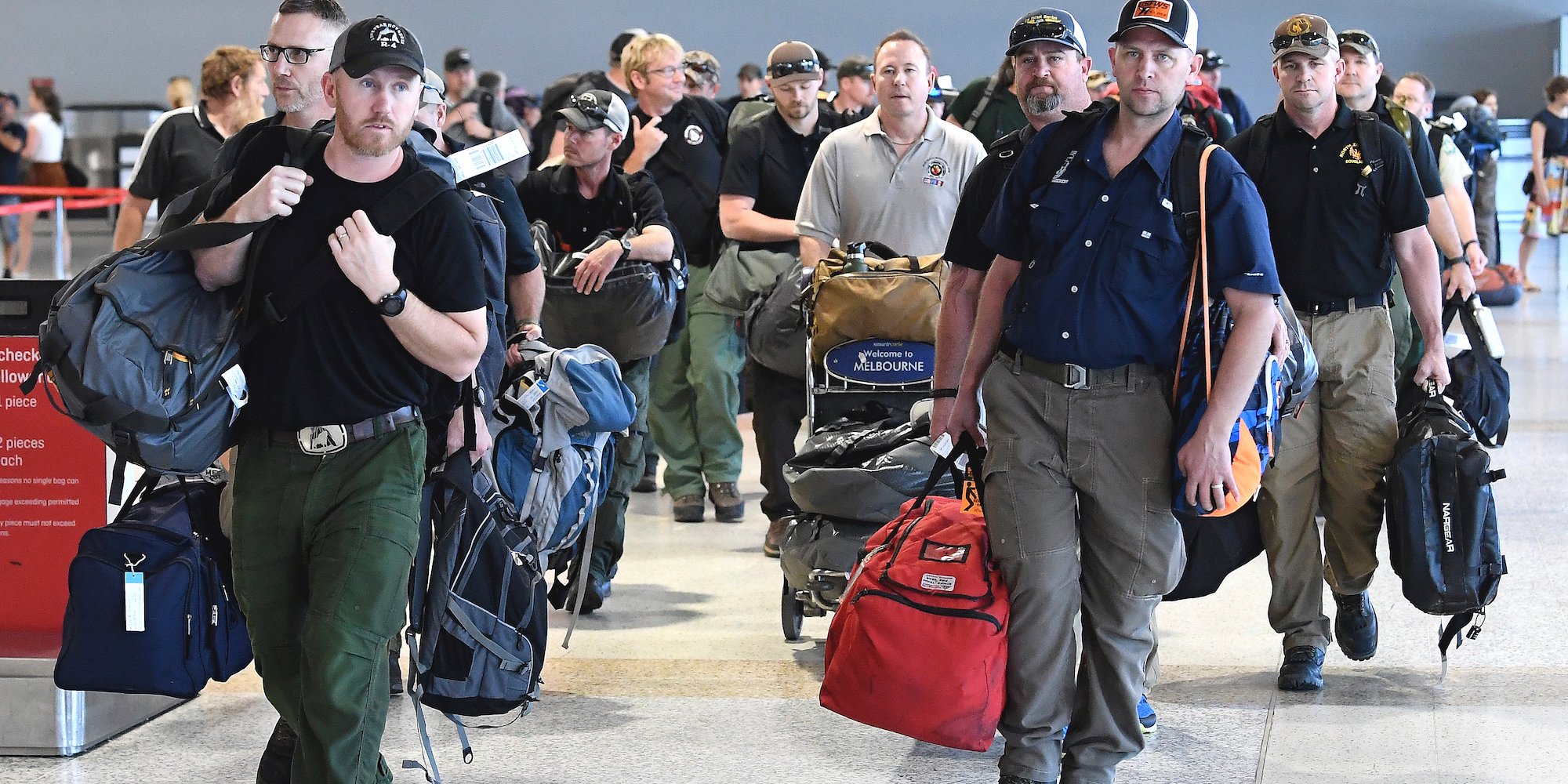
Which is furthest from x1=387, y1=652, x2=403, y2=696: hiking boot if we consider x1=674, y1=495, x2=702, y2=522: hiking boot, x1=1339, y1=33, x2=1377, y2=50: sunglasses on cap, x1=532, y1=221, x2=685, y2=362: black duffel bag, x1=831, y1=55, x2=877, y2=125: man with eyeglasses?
x1=831, y1=55, x2=877, y2=125: man with eyeglasses

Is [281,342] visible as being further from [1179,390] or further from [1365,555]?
[1365,555]

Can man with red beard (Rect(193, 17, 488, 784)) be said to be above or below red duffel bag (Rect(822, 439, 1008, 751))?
above

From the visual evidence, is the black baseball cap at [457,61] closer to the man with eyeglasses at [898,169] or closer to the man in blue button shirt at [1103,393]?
the man with eyeglasses at [898,169]

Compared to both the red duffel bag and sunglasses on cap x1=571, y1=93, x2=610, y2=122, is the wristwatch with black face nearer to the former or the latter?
the red duffel bag

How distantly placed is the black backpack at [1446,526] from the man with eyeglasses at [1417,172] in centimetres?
73

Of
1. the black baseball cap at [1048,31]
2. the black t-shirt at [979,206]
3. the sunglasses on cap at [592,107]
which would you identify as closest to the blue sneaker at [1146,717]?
the black t-shirt at [979,206]

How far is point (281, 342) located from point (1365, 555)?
3.31m

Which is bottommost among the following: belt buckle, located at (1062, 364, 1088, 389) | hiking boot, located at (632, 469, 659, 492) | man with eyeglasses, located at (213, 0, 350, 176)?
hiking boot, located at (632, 469, 659, 492)

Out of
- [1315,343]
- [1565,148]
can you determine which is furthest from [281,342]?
[1565,148]

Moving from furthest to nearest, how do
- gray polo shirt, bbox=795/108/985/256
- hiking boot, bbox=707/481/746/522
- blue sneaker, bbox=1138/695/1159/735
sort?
hiking boot, bbox=707/481/746/522 → gray polo shirt, bbox=795/108/985/256 → blue sneaker, bbox=1138/695/1159/735

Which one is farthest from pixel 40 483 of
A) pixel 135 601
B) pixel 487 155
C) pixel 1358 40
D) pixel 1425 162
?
pixel 1358 40

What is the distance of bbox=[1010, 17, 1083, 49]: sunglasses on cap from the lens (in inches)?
184

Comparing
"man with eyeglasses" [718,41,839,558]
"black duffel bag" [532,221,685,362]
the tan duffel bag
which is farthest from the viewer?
"man with eyeglasses" [718,41,839,558]

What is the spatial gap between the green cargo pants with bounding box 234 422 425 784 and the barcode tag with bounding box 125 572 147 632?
A: 21.2 inches
